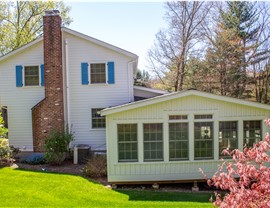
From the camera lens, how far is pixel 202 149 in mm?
9445

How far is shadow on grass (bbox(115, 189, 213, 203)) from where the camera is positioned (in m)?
7.98

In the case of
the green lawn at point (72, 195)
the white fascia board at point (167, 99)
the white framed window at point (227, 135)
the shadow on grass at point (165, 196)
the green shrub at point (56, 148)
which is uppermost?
the white fascia board at point (167, 99)

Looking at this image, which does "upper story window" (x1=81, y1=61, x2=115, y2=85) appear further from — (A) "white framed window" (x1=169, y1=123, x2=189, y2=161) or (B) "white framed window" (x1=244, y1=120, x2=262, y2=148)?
(B) "white framed window" (x1=244, y1=120, x2=262, y2=148)

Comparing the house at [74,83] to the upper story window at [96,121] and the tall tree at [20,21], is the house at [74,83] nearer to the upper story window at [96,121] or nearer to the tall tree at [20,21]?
the upper story window at [96,121]

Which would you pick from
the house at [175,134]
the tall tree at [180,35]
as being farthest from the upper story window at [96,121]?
the tall tree at [180,35]

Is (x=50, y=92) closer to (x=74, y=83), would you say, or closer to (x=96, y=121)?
(x=74, y=83)

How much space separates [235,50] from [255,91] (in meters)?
4.73

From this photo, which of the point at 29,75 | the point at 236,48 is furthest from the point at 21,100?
the point at 236,48

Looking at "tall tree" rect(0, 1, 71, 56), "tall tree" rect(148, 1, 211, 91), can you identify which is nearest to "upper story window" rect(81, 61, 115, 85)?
"tall tree" rect(148, 1, 211, 91)

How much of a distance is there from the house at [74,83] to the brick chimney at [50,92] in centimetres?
21

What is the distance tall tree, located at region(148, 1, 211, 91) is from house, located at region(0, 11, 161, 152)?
1152 centimetres

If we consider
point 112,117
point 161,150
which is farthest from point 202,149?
point 112,117

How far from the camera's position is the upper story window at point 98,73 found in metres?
14.5

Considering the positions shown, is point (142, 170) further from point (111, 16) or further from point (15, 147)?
point (111, 16)
